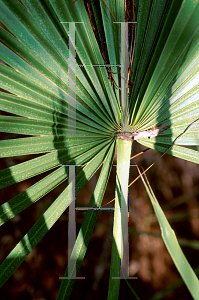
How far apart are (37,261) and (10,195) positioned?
0.78 m

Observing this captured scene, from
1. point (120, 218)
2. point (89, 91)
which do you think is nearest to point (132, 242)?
point (120, 218)

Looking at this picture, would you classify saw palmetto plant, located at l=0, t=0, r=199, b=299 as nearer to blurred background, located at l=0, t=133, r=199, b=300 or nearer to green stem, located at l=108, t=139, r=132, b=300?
green stem, located at l=108, t=139, r=132, b=300

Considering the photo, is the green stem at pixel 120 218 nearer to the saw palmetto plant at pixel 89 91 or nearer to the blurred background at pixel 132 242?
the saw palmetto plant at pixel 89 91

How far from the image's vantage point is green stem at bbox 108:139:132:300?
63cm

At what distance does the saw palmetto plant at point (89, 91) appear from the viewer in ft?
2.10

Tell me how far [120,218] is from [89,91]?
538mm

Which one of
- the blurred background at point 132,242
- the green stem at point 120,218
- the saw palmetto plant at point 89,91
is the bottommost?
the blurred background at point 132,242

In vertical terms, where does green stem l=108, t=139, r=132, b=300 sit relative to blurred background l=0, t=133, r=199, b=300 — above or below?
above

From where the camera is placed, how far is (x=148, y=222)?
7.04ft

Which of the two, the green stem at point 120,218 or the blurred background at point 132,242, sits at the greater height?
the green stem at point 120,218

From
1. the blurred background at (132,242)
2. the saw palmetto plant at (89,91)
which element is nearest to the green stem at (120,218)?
the saw palmetto plant at (89,91)

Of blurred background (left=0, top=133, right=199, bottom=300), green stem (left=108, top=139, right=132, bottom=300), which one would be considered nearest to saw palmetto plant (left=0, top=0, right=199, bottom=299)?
green stem (left=108, top=139, right=132, bottom=300)

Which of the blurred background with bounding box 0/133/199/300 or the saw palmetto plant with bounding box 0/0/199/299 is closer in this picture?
the saw palmetto plant with bounding box 0/0/199/299

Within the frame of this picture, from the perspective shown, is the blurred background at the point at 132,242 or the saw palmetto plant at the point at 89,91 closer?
the saw palmetto plant at the point at 89,91
